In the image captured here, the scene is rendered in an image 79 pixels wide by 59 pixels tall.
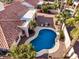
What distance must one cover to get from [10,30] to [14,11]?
347 inches

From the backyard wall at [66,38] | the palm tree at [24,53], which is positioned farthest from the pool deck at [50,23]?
the palm tree at [24,53]

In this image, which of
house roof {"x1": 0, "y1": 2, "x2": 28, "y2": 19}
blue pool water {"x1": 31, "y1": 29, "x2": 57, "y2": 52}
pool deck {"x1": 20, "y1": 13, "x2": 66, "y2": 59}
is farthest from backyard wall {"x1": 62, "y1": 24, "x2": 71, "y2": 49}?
house roof {"x1": 0, "y1": 2, "x2": 28, "y2": 19}

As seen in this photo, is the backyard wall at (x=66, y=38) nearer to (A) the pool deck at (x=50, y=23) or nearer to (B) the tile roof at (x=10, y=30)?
(A) the pool deck at (x=50, y=23)

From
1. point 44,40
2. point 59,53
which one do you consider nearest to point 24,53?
point 59,53

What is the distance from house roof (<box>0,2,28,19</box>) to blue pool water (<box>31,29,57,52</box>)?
22.2 ft

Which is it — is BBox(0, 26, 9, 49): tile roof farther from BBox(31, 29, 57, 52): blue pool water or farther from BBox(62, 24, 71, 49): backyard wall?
BBox(62, 24, 71, 49): backyard wall

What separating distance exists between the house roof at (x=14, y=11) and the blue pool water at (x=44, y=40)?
678 cm

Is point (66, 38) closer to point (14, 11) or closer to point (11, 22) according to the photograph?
point (11, 22)

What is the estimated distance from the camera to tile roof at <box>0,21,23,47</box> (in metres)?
32.9

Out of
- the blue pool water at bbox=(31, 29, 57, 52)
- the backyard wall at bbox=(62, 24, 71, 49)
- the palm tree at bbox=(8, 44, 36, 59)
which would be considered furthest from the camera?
the blue pool water at bbox=(31, 29, 57, 52)

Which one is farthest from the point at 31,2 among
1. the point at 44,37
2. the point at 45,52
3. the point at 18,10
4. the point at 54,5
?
the point at 45,52

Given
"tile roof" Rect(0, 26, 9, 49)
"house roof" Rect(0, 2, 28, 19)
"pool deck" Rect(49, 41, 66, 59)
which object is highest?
"house roof" Rect(0, 2, 28, 19)

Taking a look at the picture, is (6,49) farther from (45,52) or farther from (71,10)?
(71,10)

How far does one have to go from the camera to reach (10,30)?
35594mm
